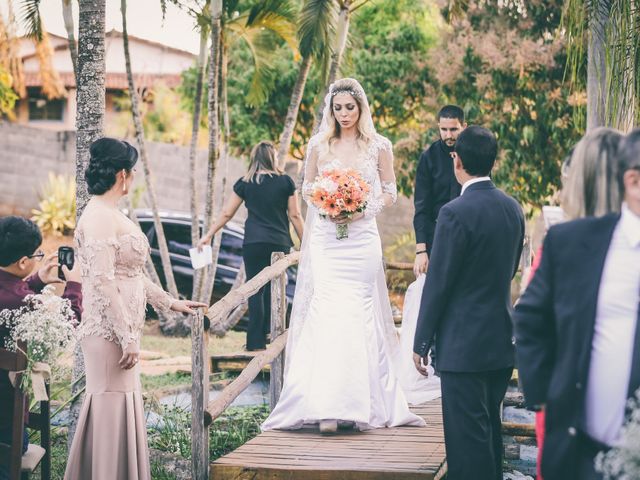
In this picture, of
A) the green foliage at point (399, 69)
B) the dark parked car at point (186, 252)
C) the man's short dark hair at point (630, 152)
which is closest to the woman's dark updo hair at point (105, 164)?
the man's short dark hair at point (630, 152)

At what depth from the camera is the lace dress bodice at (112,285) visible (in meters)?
5.27

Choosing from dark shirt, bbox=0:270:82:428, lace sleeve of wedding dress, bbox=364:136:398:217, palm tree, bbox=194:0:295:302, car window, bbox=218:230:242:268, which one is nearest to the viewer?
dark shirt, bbox=0:270:82:428

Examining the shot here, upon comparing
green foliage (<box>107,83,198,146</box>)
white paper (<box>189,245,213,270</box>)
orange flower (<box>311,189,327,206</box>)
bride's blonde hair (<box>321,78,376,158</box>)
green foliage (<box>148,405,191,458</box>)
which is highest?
green foliage (<box>107,83,198,146</box>)

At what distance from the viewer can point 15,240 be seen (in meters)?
5.34

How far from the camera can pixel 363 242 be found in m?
7.19

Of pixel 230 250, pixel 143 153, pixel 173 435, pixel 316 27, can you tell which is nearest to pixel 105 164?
pixel 173 435

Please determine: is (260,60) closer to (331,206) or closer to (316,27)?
(316,27)

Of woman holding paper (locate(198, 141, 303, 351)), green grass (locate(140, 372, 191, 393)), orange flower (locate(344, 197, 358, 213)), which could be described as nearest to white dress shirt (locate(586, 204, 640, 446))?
orange flower (locate(344, 197, 358, 213))

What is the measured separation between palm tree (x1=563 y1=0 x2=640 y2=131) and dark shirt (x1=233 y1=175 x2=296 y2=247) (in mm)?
3813

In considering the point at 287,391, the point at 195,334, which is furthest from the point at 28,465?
the point at 287,391

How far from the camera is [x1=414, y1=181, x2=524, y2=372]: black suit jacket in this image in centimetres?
502

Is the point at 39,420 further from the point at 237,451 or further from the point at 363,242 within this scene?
the point at 363,242

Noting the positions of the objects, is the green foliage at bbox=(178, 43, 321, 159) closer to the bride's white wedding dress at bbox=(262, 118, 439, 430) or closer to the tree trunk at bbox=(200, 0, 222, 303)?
the tree trunk at bbox=(200, 0, 222, 303)

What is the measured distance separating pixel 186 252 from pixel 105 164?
407 inches
